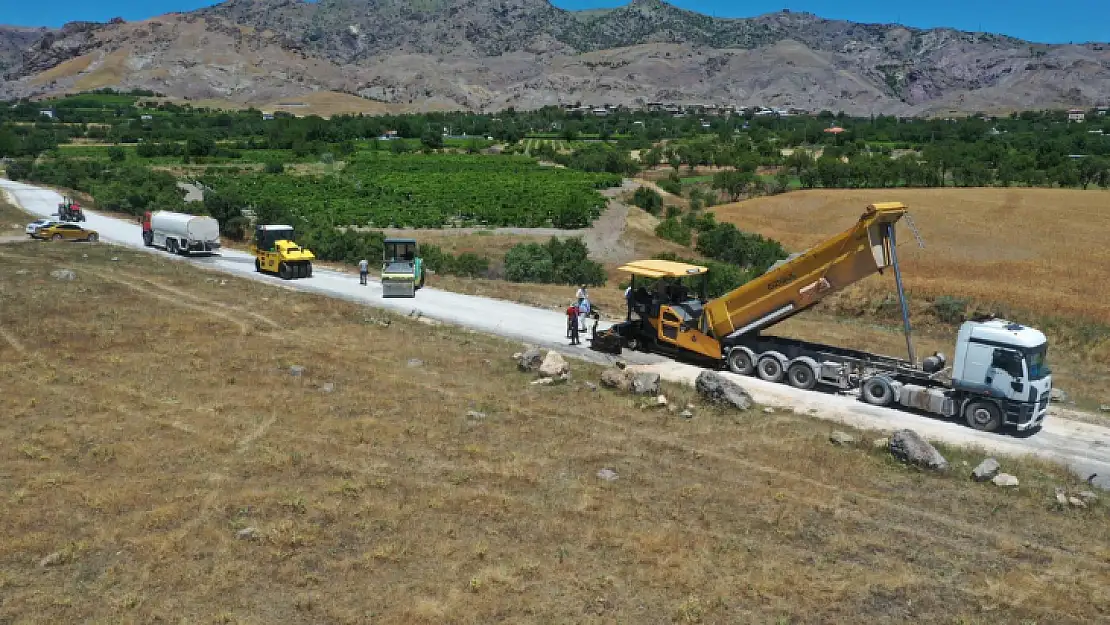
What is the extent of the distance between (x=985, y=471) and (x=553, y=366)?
426 inches

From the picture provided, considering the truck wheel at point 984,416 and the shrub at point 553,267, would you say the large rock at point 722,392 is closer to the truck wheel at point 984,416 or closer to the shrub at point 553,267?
the truck wheel at point 984,416

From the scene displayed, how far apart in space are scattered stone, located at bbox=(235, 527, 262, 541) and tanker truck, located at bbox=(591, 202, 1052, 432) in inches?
540

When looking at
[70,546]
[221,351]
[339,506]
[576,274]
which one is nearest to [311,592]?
[339,506]

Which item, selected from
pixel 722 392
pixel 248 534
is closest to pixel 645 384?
pixel 722 392

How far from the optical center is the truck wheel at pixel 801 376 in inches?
870

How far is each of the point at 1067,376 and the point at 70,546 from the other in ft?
85.7

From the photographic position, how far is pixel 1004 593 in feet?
40.0

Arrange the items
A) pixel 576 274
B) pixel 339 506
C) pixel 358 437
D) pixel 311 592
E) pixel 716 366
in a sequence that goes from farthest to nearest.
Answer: pixel 576 274
pixel 716 366
pixel 358 437
pixel 339 506
pixel 311 592

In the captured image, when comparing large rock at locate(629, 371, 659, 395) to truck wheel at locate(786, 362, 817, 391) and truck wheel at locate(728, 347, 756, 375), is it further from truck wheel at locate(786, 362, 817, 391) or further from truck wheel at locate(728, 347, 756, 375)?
truck wheel at locate(786, 362, 817, 391)

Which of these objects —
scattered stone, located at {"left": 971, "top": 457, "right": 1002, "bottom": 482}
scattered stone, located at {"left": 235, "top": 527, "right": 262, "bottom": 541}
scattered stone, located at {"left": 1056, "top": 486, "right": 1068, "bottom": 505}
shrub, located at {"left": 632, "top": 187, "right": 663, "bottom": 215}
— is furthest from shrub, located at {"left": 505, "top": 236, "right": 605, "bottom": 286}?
shrub, located at {"left": 632, "top": 187, "right": 663, "bottom": 215}

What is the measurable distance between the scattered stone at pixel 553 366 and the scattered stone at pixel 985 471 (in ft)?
34.2

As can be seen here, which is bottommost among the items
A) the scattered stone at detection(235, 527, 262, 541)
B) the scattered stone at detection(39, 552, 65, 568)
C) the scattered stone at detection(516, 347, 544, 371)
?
the scattered stone at detection(39, 552, 65, 568)

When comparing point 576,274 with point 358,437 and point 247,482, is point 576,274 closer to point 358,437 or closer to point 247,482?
point 358,437

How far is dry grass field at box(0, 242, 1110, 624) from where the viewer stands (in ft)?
38.7
